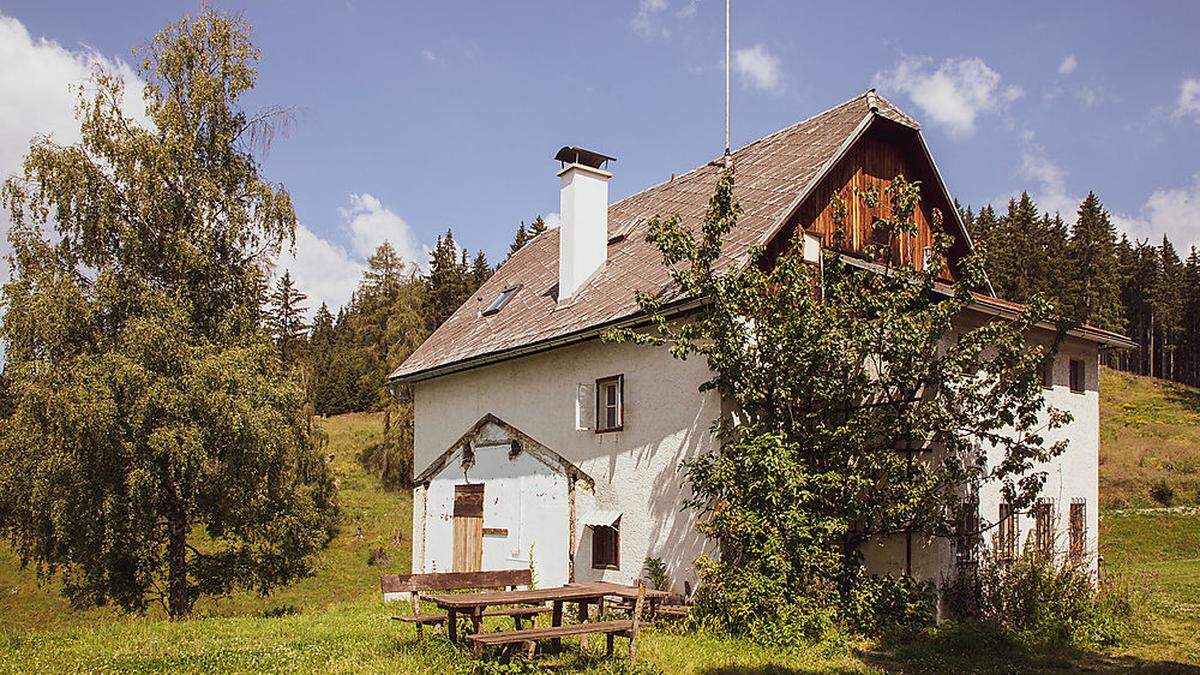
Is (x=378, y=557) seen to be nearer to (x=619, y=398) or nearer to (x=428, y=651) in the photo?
(x=619, y=398)

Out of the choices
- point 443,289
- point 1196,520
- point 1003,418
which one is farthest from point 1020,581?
point 443,289

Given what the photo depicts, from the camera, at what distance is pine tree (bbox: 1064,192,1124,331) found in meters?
60.0

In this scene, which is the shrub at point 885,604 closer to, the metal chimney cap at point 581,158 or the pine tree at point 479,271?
the metal chimney cap at point 581,158

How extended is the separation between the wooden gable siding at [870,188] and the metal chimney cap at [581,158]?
5.18m

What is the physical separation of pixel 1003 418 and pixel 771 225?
186 inches

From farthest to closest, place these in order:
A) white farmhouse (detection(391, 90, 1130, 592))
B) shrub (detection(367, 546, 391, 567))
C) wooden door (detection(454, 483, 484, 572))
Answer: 1. shrub (detection(367, 546, 391, 567))
2. wooden door (detection(454, 483, 484, 572))
3. white farmhouse (detection(391, 90, 1130, 592))

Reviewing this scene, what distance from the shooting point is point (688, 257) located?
14.4 m

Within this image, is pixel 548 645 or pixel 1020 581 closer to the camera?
pixel 548 645

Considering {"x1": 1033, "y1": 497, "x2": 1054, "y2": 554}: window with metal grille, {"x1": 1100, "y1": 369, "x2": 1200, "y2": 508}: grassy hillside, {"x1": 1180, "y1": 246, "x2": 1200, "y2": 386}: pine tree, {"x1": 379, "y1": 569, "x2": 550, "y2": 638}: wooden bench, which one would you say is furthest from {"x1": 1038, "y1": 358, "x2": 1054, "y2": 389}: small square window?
{"x1": 1180, "y1": 246, "x2": 1200, "y2": 386}: pine tree

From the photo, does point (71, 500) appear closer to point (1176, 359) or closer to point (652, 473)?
point (652, 473)

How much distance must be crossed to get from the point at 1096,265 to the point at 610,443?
60969mm

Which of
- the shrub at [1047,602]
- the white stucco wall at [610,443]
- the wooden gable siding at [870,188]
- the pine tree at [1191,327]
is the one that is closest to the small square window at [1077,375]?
the wooden gable siding at [870,188]

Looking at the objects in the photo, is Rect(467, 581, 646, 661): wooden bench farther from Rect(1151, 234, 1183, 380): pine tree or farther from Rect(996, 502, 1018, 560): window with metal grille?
Rect(1151, 234, 1183, 380): pine tree

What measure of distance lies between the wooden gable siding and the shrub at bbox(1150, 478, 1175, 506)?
21441mm
